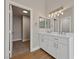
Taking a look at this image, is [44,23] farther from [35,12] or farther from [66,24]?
[66,24]

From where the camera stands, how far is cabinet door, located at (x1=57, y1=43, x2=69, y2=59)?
2.29 m

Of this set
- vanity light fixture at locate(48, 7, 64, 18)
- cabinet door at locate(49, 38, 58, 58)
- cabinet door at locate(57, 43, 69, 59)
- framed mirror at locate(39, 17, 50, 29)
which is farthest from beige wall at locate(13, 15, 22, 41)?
cabinet door at locate(57, 43, 69, 59)

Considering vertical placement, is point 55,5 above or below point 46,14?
above

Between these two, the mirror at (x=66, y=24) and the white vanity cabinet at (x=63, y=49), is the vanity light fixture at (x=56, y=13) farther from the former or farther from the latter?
the white vanity cabinet at (x=63, y=49)

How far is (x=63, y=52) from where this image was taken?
7.90 ft

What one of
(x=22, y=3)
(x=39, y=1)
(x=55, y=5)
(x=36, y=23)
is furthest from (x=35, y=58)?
(x=39, y=1)

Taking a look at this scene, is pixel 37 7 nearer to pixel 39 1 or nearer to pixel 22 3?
pixel 39 1

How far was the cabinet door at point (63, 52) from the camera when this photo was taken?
2.29m

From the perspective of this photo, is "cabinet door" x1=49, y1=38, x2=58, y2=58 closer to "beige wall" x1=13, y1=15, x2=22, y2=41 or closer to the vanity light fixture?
the vanity light fixture

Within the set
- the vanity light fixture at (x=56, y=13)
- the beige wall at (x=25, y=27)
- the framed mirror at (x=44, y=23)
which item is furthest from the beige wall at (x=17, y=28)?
the vanity light fixture at (x=56, y=13)

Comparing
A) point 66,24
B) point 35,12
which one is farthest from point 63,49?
point 35,12

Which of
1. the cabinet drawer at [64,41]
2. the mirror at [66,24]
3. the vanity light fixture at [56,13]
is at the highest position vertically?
the vanity light fixture at [56,13]

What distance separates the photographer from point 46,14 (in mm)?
5094
